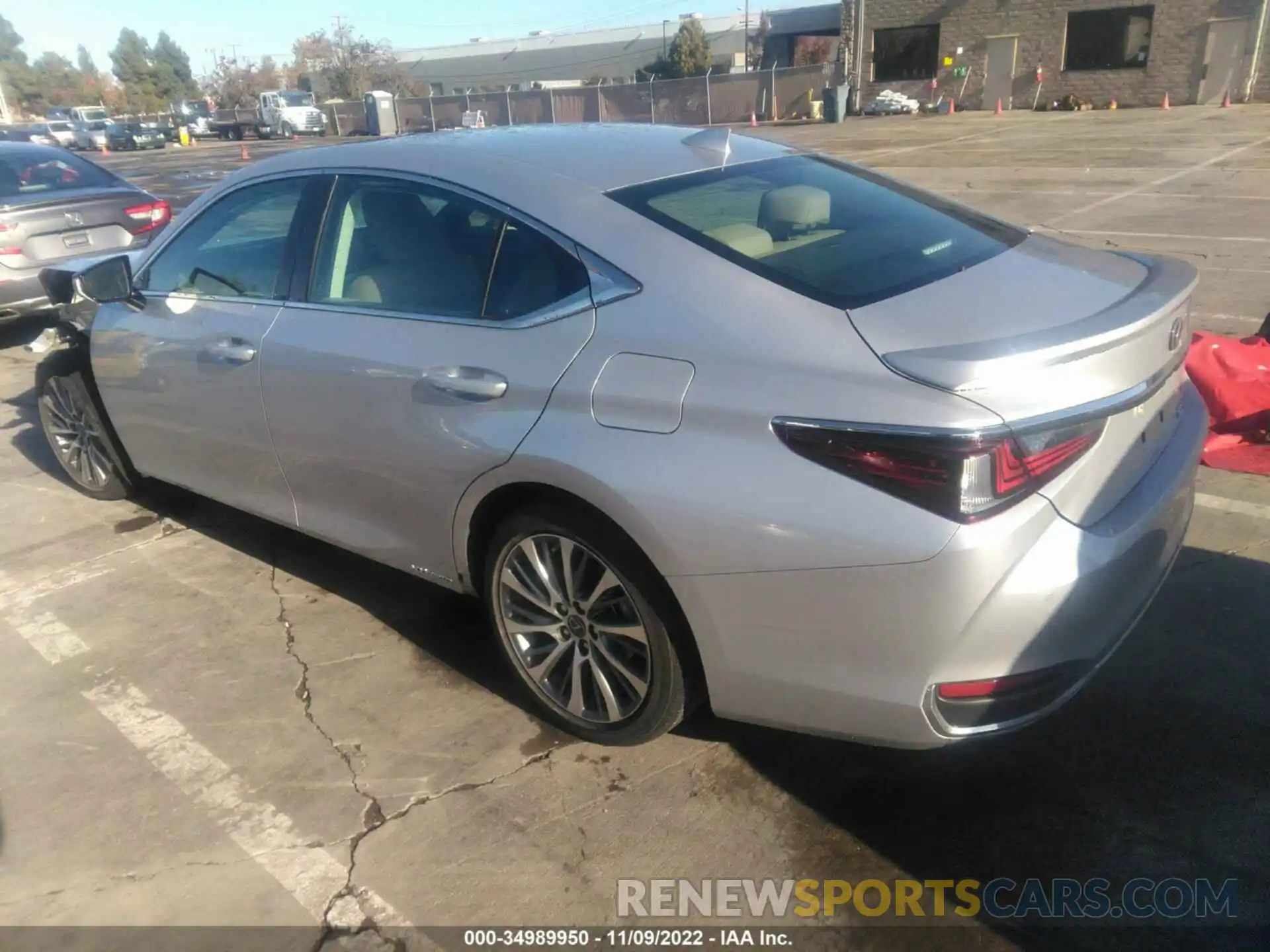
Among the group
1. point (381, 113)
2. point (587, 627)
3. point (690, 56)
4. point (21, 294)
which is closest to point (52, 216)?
point (21, 294)

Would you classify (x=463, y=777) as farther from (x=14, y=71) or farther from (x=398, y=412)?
(x=14, y=71)

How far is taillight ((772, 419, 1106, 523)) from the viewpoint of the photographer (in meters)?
2.11

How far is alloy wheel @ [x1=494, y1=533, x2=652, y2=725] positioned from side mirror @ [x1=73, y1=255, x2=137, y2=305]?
7.70 ft

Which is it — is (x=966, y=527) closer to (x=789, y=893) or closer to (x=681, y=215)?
(x=789, y=893)

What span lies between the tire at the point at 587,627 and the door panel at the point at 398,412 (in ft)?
0.79

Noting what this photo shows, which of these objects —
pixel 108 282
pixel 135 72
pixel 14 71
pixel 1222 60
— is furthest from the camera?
pixel 14 71

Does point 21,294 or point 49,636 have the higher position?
point 21,294

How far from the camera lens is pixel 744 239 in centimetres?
278

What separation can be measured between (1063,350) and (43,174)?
855 centimetres

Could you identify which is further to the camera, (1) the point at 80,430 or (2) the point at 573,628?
(1) the point at 80,430

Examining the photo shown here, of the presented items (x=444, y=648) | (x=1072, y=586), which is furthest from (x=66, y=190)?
(x=1072, y=586)

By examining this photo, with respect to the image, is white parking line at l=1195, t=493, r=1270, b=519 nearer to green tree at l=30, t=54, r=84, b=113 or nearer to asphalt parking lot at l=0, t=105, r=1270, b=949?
asphalt parking lot at l=0, t=105, r=1270, b=949

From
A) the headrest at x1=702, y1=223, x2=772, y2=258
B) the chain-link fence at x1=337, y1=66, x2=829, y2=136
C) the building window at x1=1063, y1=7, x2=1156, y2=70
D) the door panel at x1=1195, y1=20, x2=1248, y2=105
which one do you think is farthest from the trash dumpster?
the headrest at x1=702, y1=223, x2=772, y2=258

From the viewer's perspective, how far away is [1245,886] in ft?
7.69
